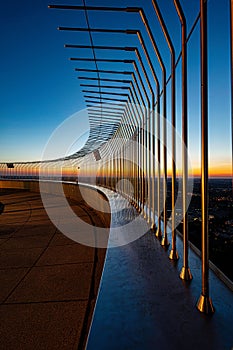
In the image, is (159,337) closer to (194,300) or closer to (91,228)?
(194,300)

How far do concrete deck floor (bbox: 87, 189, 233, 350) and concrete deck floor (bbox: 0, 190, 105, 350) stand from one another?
2.48 ft

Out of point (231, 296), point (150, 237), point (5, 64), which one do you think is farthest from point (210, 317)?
point (5, 64)

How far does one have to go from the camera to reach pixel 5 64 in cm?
1581

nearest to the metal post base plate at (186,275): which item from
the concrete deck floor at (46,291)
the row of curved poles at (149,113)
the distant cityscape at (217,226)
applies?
the row of curved poles at (149,113)

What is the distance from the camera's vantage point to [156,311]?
1566 millimetres

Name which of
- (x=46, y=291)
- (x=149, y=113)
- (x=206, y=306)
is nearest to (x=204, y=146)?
(x=206, y=306)

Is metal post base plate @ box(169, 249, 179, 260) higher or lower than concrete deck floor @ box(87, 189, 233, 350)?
higher

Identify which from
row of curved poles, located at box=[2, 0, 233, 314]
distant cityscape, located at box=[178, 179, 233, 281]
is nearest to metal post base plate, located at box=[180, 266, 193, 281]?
row of curved poles, located at box=[2, 0, 233, 314]

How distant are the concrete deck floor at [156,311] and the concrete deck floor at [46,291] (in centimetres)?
76

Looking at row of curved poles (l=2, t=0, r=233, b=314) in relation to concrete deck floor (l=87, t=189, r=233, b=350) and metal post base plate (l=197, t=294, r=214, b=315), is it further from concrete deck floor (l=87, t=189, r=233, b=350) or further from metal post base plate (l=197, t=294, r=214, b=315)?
concrete deck floor (l=87, t=189, r=233, b=350)

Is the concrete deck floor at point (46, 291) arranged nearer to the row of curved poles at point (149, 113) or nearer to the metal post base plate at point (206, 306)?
the row of curved poles at point (149, 113)

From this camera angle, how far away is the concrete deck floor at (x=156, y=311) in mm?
1287

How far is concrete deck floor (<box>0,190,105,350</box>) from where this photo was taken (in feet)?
7.98

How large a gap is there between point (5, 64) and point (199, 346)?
17.3 meters
